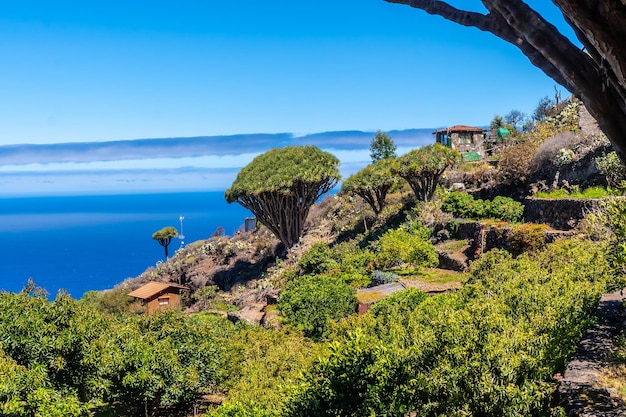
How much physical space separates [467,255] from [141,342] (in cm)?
1587

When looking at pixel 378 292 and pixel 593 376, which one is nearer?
pixel 593 376

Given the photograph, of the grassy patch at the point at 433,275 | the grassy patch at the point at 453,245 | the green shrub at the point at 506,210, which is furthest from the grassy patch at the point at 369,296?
the green shrub at the point at 506,210

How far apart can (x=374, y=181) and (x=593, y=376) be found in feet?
96.2

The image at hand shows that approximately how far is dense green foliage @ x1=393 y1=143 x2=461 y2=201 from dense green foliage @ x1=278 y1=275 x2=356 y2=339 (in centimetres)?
1396

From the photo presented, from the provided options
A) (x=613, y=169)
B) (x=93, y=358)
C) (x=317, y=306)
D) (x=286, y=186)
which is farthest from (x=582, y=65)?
(x=286, y=186)

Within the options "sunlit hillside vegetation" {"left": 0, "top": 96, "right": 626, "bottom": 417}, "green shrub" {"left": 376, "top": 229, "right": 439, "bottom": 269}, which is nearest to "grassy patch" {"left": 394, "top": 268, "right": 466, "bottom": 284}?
"sunlit hillside vegetation" {"left": 0, "top": 96, "right": 626, "bottom": 417}

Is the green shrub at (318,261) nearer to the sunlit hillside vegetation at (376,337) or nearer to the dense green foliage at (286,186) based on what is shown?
the sunlit hillside vegetation at (376,337)

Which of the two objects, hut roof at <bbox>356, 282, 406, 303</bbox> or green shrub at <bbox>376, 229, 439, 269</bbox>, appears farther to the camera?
green shrub at <bbox>376, 229, 439, 269</bbox>

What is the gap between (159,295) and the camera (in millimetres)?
38906

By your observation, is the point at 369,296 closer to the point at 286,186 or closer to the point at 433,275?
the point at 433,275

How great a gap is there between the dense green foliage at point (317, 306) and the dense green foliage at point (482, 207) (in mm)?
9890

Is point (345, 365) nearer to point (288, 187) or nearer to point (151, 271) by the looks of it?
point (288, 187)

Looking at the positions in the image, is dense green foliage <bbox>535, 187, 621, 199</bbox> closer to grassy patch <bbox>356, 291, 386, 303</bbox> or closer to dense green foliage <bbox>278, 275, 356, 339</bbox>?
grassy patch <bbox>356, 291, 386, 303</bbox>

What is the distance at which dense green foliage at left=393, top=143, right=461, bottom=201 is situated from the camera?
3262cm
